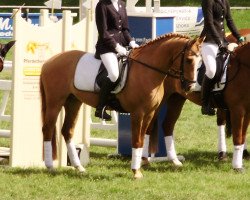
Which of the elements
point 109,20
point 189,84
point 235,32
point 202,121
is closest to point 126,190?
point 189,84

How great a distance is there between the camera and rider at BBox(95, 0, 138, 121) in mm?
10977

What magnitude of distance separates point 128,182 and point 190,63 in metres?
1.60

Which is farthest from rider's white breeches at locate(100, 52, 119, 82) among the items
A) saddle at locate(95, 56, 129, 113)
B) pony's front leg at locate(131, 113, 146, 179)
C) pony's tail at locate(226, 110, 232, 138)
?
pony's tail at locate(226, 110, 232, 138)

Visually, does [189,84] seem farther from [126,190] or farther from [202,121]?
[202,121]

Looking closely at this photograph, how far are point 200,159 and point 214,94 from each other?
1.45 meters

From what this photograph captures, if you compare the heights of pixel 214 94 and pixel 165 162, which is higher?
pixel 214 94

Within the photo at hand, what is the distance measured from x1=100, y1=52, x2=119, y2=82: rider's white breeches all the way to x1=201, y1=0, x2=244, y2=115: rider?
4.58ft

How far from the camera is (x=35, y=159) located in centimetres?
1184

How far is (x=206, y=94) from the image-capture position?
1212cm

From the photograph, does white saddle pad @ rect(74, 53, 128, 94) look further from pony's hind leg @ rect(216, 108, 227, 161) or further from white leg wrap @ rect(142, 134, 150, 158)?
pony's hind leg @ rect(216, 108, 227, 161)

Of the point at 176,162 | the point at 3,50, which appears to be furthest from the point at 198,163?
the point at 3,50

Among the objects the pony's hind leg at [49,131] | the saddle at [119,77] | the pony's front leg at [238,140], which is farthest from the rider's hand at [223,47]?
the pony's hind leg at [49,131]

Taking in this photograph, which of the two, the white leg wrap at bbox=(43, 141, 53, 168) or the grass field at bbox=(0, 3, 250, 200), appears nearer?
the grass field at bbox=(0, 3, 250, 200)

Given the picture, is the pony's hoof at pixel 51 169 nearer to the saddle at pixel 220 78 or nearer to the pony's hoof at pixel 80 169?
the pony's hoof at pixel 80 169
